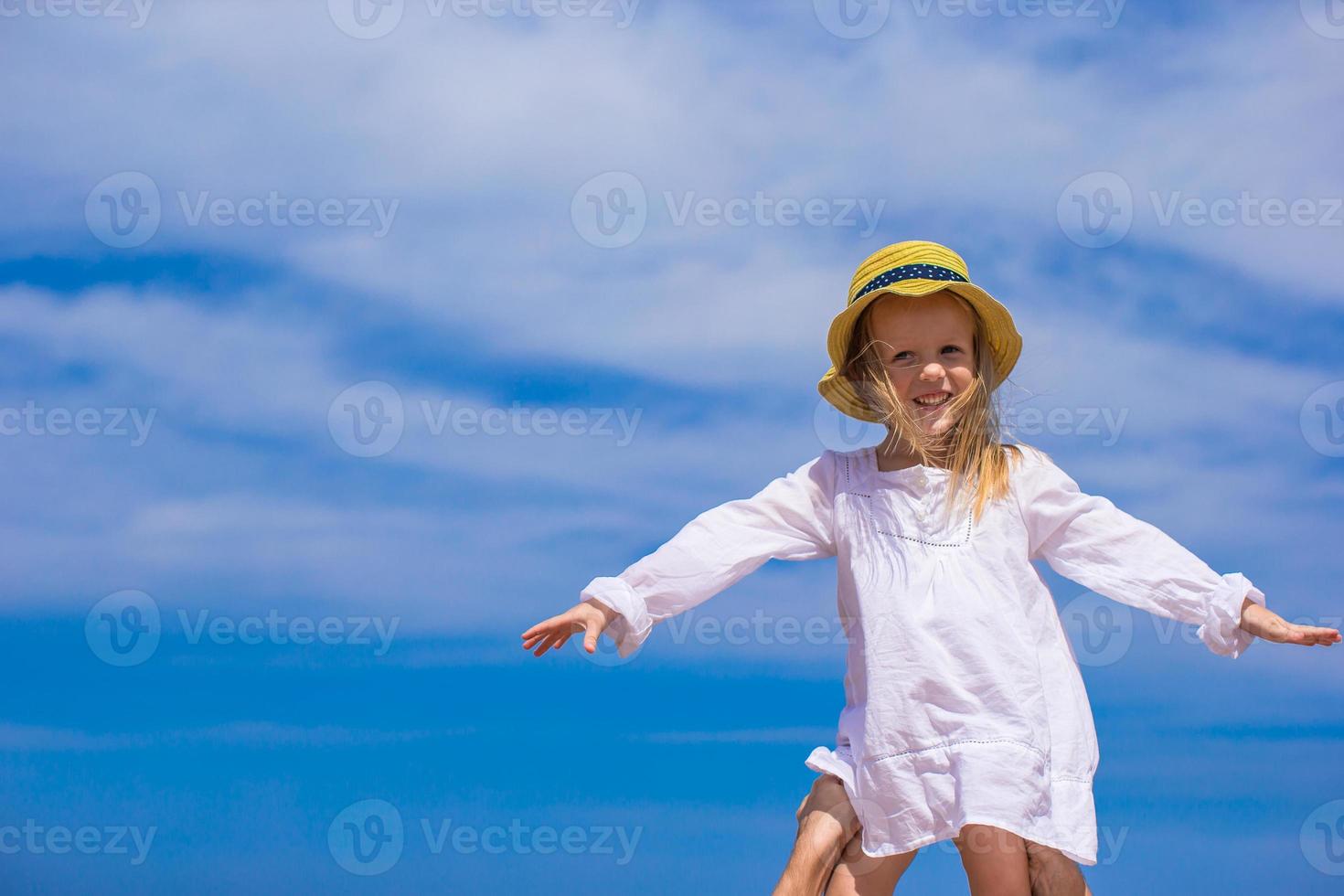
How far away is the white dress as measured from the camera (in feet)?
12.3

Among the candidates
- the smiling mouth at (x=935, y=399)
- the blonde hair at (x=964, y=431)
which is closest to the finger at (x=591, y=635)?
the blonde hair at (x=964, y=431)

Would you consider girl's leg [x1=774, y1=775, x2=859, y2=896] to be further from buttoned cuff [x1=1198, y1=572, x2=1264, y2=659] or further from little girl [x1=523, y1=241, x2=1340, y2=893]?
buttoned cuff [x1=1198, y1=572, x2=1264, y2=659]

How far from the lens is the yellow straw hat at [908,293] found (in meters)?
4.21

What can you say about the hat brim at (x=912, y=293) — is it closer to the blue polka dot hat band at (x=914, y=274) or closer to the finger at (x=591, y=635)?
the blue polka dot hat band at (x=914, y=274)

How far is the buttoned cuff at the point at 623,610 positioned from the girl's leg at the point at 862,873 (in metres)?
0.91

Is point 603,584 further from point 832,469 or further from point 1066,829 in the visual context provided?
point 1066,829

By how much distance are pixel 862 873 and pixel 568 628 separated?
1.16 meters

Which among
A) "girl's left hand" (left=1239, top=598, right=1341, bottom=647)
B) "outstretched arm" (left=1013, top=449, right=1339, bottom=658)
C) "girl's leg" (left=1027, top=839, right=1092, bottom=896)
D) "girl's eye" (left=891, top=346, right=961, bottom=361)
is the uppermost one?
"girl's eye" (left=891, top=346, right=961, bottom=361)

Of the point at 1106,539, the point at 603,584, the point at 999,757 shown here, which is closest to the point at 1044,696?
the point at 999,757

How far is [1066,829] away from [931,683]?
566 mm

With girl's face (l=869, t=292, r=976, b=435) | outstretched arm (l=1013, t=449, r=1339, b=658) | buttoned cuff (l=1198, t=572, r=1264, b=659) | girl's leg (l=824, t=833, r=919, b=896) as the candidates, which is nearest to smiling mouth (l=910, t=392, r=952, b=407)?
girl's face (l=869, t=292, r=976, b=435)

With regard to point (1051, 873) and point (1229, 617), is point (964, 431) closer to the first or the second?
point (1229, 617)

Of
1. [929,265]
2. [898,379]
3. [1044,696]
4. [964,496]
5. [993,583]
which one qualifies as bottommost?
[1044,696]

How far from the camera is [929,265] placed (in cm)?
426
